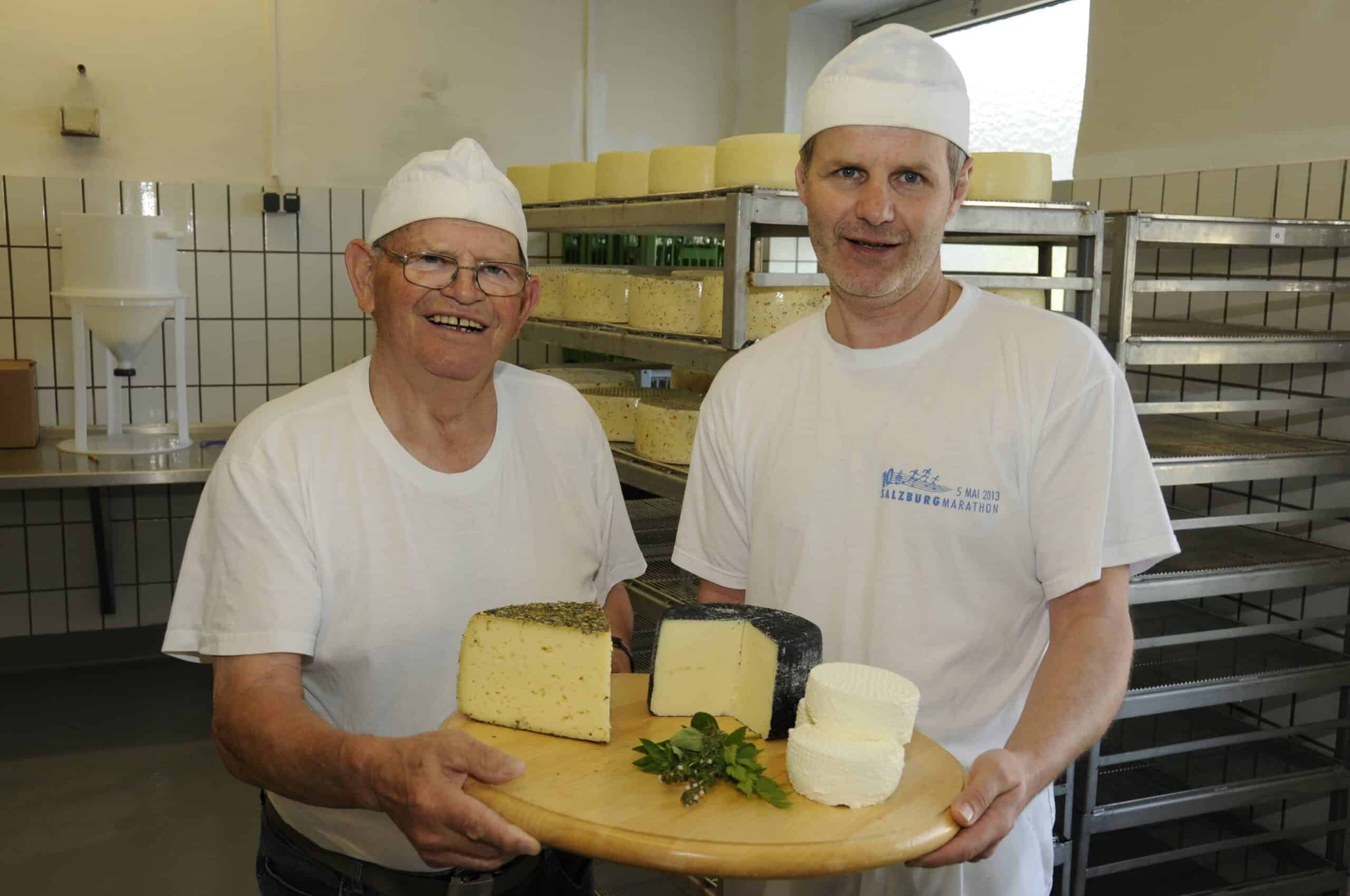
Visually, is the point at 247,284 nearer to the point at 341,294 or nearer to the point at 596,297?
the point at 341,294

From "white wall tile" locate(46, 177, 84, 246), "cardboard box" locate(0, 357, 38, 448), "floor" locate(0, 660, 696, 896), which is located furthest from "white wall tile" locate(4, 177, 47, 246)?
"floor" locate(0, 660, 696, 896)

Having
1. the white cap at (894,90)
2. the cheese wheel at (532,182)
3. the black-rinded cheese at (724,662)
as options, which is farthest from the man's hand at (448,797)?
the cheese wheel at (532,182)

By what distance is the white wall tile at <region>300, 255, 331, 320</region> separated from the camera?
4320mm

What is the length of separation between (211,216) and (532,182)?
139cm

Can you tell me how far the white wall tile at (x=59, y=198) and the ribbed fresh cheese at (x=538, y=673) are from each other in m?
3.38

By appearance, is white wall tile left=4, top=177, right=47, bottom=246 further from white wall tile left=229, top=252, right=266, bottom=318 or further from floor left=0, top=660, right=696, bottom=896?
floor left=0, top=660, right=696, bottom=896

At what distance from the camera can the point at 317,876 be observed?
1483mm

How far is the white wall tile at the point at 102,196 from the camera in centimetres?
399

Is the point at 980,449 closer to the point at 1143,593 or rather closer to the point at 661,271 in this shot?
the point at 1143,593

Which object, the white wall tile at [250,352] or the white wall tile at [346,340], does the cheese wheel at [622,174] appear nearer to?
the white wall tile at [346,340]

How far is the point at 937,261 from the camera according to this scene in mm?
1521

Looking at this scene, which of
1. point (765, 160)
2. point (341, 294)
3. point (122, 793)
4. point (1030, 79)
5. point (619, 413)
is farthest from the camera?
point (341, 294)

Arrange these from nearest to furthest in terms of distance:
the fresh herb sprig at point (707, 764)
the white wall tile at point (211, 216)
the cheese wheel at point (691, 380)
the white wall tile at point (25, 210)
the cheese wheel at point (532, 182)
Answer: the fresh herb sprig at point (707, 764)
the cheese wheel at point (691, 380)
the cheese wheel at point (532, 182)
the white wall tile at point (25, 210)
the white wall tile at point (211, 216)

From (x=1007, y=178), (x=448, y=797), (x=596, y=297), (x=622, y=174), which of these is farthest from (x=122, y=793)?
(x=1007, y=178)
